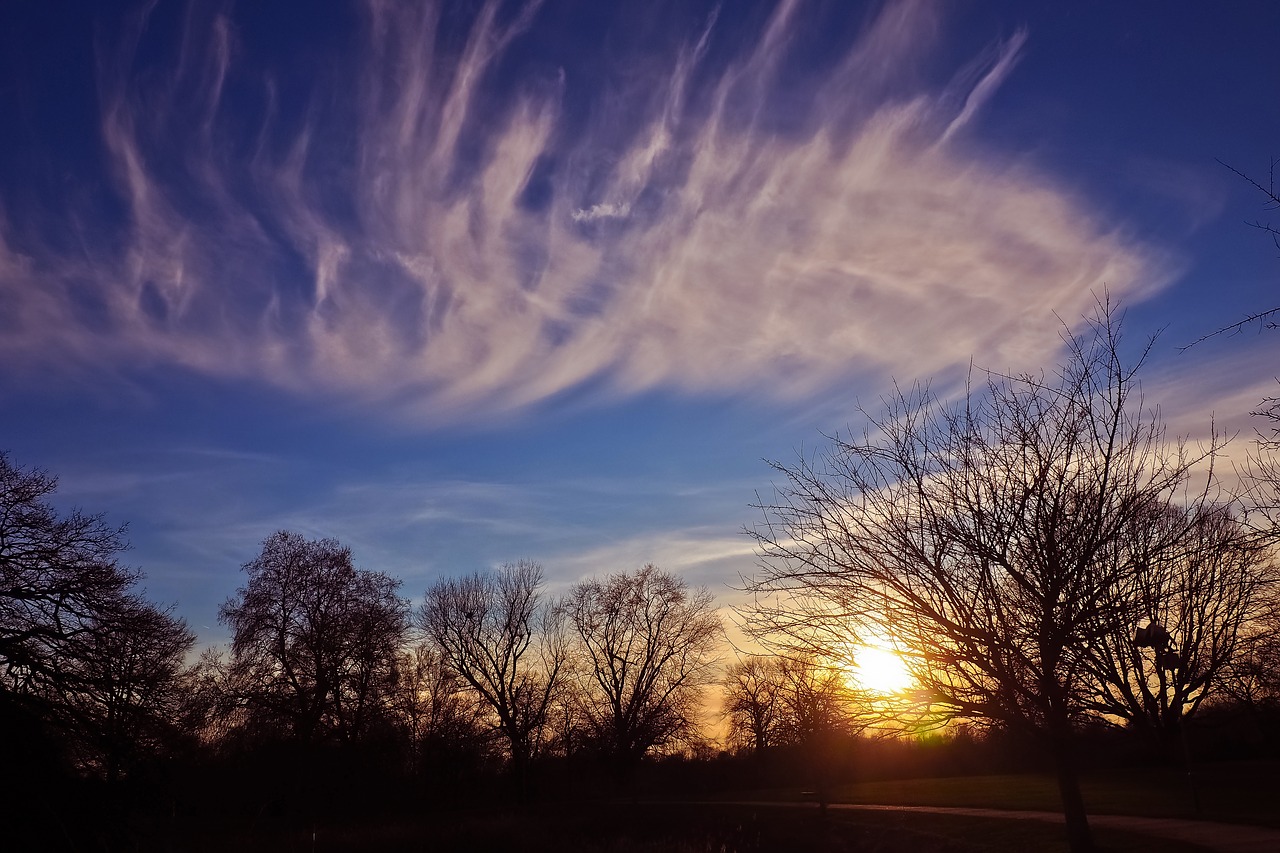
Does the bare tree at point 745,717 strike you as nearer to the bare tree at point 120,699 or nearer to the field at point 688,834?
the field at point 688,834

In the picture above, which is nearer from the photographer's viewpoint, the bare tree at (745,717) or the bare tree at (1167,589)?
the bare tree at (1167,589)

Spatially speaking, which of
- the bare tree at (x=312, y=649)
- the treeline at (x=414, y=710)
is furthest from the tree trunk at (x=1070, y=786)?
the bare tree at (x=312, y=649)

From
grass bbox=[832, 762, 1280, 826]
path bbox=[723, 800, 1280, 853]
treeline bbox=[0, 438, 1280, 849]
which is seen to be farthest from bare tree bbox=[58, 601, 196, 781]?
grass bbox=[832, 762, 1280, 826]

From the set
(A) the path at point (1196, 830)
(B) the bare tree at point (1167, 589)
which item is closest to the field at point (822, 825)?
(A) the path at point (1196, 830)

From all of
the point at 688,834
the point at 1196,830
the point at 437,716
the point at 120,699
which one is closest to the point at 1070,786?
the point at 1196,830

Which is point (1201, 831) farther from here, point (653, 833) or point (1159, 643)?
point (653, 833)

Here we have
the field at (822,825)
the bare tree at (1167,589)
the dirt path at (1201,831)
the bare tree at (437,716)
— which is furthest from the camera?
the bare tree at (437,716)

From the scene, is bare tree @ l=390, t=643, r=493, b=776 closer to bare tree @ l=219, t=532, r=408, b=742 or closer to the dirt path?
bare tree @ l=219, t=532, r=408, b=742

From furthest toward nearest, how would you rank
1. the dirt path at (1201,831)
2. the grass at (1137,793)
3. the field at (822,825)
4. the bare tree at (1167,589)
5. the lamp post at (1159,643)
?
the field at (822,825) → the grass at (1137,793) → the dirt path at (1201,831) → the lamp post at (1159,643) → the bare tree at (1167,589)

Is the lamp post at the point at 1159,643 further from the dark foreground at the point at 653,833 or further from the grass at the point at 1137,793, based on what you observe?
the grass at the point at 1137,793

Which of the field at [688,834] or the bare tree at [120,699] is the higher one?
the bare tree at [120,699]

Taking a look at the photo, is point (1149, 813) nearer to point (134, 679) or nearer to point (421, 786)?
point (134, 679)

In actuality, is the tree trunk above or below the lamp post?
below

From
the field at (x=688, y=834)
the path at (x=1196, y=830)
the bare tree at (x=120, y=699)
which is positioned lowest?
the field at (x=688, y=834)
